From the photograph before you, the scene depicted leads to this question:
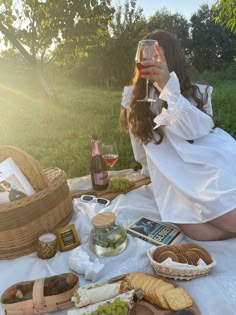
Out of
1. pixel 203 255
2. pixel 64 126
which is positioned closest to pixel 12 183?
pixel 203 255

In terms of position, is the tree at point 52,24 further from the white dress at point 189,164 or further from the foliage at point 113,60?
the white dress at point 189,164

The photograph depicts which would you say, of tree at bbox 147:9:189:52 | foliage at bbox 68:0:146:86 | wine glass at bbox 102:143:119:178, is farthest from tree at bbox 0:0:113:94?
tree at bbox 147:9:189:52

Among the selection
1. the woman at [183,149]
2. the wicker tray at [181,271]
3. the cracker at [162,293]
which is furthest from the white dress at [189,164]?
the cracker at [162,293]

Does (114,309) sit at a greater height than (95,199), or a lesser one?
greater

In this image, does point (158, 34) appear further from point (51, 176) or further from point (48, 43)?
point (48, 43)

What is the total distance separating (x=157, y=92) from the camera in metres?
2.48

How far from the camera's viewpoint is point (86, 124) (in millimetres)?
6094

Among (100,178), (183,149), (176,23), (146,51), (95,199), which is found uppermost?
(176,23)

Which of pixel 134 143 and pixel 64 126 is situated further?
pixel 64 126

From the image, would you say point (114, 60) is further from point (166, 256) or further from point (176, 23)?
point (166, 256)

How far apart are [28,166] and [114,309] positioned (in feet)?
4.20

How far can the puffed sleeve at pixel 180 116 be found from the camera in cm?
215

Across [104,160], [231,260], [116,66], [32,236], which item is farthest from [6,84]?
[231,260]

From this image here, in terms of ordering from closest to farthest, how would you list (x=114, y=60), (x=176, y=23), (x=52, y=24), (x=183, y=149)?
1. (x=183, y=149)
2. (x=52, y=24)
3. (x=114, y=60)
4. (x=176, y=23)
